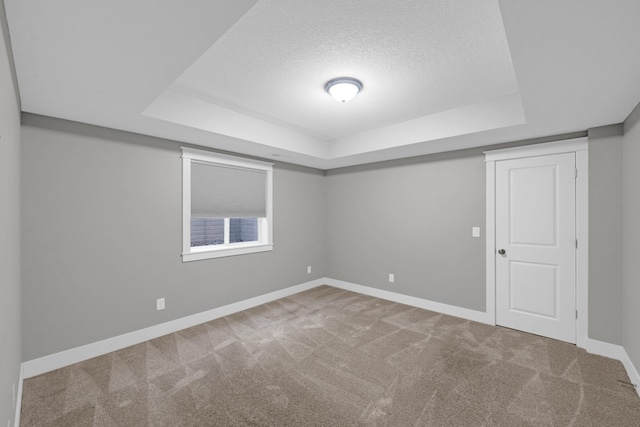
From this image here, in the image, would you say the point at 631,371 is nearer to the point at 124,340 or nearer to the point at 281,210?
the point at 281,210

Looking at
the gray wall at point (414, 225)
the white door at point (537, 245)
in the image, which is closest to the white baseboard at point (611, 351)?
the white door at point (537, 245)

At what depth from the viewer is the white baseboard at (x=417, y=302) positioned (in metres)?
3.62

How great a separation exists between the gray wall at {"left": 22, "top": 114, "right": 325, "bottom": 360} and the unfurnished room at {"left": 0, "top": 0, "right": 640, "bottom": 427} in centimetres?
2

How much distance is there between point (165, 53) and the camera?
155 cm

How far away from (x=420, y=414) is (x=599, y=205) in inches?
106

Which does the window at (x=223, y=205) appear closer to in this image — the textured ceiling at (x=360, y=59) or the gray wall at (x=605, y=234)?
the textured ceiling at (x=360, y=59)

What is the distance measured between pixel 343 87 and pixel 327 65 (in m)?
0.28

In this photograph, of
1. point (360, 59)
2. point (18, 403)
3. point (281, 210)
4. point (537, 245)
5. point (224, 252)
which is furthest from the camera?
point (281, 210)

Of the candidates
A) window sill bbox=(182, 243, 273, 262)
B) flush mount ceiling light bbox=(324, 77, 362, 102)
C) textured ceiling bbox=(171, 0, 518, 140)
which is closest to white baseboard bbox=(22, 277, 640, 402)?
window sill bbox=(182, 243, 273, 262)

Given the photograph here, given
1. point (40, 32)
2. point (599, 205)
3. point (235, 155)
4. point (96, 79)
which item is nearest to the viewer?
point (40, 32)

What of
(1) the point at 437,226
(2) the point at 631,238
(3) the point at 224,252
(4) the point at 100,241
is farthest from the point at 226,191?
(2) the point at 631,238

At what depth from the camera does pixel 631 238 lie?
2426 mm

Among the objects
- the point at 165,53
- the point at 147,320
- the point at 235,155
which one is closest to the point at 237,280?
the point at 147,320

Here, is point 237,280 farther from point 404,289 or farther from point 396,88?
point 396,88
